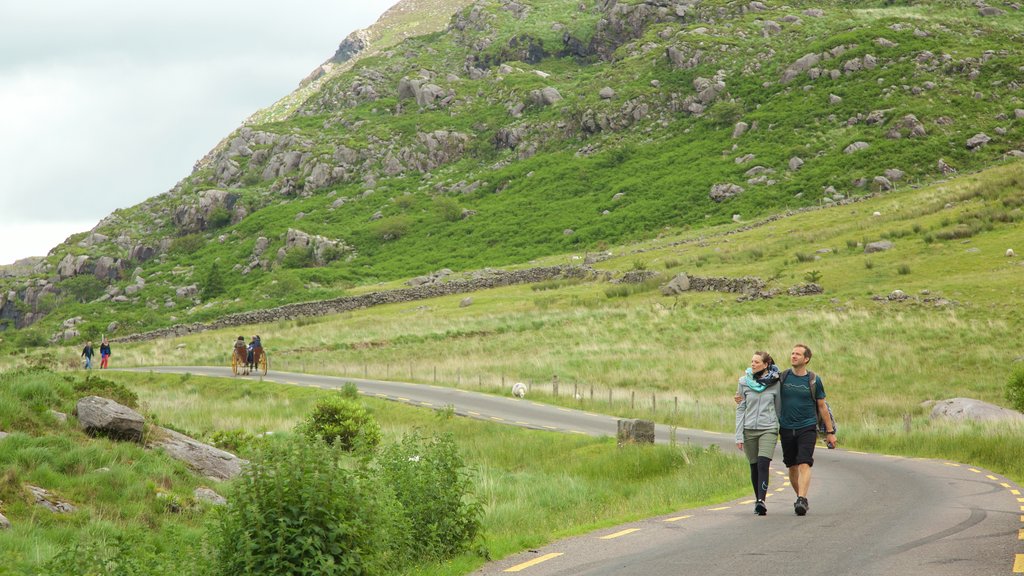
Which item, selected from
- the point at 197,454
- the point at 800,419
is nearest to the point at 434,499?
the point at 800,419

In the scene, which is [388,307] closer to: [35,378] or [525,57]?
[35,378]

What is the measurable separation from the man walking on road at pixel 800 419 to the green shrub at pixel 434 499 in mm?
4993

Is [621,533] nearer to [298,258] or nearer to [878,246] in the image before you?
[878,246]

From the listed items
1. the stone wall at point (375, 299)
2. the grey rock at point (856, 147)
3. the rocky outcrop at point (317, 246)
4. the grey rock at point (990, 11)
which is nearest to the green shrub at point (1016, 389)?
the stone wall at point (375, 299)

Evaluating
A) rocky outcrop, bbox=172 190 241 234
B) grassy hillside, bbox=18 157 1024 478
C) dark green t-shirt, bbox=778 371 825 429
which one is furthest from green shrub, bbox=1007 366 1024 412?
rocky outcrop, bbox=172 190 241 234

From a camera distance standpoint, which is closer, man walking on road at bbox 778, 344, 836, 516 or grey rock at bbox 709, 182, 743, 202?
man walking on road at bbox 778, 344, 836, 516

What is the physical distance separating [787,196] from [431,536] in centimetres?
8175

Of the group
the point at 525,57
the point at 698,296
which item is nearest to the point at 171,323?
the point at 698,296

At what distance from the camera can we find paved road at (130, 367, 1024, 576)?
845cm

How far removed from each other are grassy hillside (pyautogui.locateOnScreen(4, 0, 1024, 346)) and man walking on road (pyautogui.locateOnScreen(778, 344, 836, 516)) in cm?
7420

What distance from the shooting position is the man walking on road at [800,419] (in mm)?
11688

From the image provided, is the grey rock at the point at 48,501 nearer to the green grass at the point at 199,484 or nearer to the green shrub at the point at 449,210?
the green grass at the point at 199,484

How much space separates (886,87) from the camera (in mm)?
99625

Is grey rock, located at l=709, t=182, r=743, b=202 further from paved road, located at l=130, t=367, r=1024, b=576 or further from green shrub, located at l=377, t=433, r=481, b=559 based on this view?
green shrub, located at l=377, t=433, r=481, b=559
